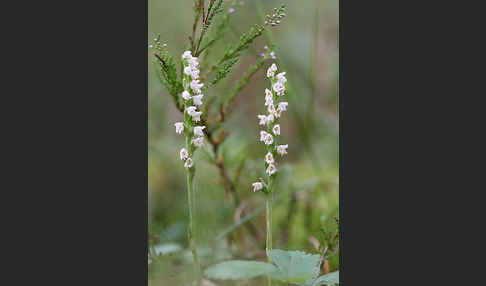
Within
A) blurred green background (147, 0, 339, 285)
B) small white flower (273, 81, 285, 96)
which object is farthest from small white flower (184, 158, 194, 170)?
blurred green background (147, 0, 339, 285)

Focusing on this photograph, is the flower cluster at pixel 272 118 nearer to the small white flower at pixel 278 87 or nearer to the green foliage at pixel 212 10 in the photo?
the small white flower at pixel 278 87

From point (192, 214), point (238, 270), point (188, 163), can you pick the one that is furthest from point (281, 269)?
point (188, 163)

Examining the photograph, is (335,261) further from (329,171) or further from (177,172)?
(177,172)

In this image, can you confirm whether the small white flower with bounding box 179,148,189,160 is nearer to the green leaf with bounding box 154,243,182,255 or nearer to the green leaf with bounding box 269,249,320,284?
the green leaf with bounding box 269,249,320,284

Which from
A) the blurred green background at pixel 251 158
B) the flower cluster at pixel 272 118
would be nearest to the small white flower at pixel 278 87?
the flower cluster at pixel 272 118

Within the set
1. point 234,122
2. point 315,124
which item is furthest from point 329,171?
point 234,122

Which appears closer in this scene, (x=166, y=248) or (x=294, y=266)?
(x=294, y=266)

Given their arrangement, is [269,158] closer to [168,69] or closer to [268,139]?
[268,139]
